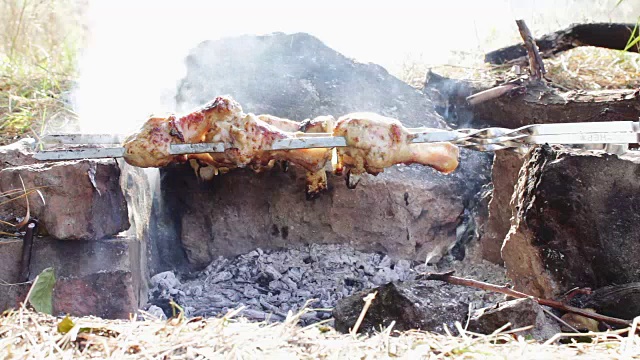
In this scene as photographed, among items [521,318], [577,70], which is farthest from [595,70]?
[521,318]

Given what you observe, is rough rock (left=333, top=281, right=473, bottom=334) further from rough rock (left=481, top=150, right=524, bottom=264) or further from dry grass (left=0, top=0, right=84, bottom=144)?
dry grass (left=0, top=0, right=84, bottom=144)

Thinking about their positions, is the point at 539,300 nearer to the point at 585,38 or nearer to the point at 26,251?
the point at 26,251

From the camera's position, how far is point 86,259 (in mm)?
3721

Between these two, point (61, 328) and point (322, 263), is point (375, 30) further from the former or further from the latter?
point (61, 328)

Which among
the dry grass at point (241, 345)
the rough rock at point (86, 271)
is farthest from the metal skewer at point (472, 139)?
the dry grass at point (241, 345)

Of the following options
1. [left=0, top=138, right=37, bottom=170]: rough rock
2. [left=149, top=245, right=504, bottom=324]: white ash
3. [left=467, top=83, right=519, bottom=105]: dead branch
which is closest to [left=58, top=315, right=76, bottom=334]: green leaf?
[left=149, top=245, right=504, bottom=324]: white ash

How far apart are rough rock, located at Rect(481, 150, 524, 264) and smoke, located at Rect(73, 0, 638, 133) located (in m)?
2.00

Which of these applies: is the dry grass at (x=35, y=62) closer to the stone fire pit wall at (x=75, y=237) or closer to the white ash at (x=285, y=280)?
the stone fire pit wall at (x=75, y=237)

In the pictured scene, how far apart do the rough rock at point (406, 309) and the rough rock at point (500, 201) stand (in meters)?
0.89

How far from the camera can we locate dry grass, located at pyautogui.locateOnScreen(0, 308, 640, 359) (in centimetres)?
203

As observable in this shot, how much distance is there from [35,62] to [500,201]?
207 inches

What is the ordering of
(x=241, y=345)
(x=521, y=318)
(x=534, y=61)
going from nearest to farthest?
(x=241, y=345), (x=521, y=318), (x=534, y=61)

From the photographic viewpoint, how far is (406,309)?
3.45 meters

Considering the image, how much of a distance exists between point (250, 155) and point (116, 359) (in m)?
1.86
